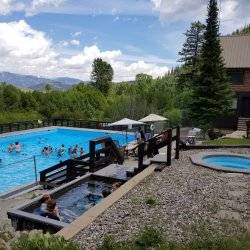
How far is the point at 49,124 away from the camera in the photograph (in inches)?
1583

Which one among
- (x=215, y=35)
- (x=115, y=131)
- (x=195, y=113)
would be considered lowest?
(x=115, y=131)

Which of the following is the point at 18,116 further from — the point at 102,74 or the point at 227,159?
the point at 102,74

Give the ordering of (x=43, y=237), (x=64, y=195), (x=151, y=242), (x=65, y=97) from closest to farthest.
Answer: (x=43, y=237) → (x=151, y=242) → (x=64, y=195) → (x=65, y=97)

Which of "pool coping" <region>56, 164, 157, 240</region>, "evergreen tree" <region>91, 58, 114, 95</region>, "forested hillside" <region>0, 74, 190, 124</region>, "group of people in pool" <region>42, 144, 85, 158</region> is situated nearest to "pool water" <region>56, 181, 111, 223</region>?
"pool coping" <region>56, 164, 157, 240</region>

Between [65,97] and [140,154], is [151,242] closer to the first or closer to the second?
[140,154]

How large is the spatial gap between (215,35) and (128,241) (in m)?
25.0

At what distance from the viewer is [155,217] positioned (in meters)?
8.74

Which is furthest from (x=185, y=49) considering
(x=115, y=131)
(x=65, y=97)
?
(x=115, y=131)

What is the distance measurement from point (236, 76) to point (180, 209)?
2624 centimetres

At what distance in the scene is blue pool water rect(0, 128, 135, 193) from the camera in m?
20.2

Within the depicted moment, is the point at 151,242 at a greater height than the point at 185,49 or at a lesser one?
lesser

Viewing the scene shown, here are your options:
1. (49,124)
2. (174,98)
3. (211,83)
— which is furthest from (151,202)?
(174,98)

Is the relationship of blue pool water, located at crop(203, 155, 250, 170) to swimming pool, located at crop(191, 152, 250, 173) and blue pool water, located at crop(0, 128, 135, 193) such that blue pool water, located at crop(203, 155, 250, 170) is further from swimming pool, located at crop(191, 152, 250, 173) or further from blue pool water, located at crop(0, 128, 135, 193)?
blue pool water, located at crop(0, 128, 135, 193)

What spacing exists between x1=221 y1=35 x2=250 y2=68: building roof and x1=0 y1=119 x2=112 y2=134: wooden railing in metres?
12.1
